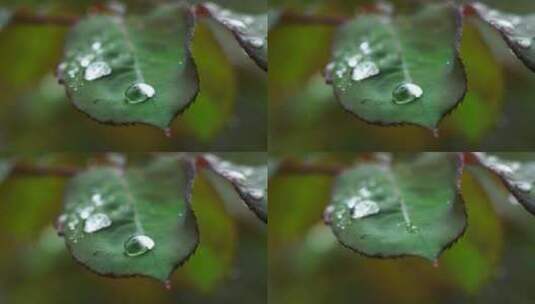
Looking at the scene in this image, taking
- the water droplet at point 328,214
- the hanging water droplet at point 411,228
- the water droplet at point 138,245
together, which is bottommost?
the water droplet at point 328,214

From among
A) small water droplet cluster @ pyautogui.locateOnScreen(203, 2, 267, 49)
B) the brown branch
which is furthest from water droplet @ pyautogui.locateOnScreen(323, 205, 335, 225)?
the brown branch

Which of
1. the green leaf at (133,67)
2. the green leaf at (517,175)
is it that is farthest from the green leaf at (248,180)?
the green leaf at (517,175)

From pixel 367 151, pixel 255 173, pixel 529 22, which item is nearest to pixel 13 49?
pixel 255 173

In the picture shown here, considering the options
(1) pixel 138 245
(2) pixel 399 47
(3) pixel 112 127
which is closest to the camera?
(1) pixel 138 245

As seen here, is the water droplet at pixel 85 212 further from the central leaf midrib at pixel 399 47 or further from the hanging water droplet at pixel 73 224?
the central leaf midrib at pixel 399 47

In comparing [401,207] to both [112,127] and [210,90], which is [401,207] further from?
[112,127]

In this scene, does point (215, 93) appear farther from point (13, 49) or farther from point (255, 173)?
point (13, 49)

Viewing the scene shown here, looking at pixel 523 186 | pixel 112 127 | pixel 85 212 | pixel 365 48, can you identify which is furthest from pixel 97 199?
pixel 523 186
